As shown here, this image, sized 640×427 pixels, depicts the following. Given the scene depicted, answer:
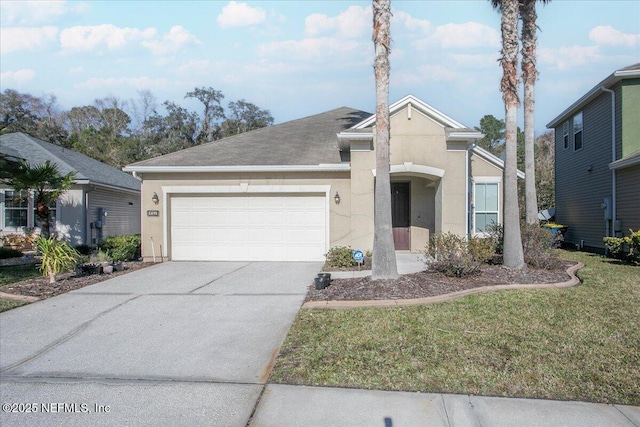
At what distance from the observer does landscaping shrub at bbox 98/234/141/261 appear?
40.1 feet

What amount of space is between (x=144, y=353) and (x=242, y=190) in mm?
7917

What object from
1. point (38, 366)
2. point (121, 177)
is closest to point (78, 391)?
point (38, 366)

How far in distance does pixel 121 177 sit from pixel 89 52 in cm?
555

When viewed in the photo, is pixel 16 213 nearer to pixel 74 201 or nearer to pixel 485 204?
pixel 74 201

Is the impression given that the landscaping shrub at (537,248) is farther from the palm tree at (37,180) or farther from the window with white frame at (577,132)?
the palm tree at (37,180)

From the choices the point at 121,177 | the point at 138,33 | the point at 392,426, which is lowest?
the point at 392,426

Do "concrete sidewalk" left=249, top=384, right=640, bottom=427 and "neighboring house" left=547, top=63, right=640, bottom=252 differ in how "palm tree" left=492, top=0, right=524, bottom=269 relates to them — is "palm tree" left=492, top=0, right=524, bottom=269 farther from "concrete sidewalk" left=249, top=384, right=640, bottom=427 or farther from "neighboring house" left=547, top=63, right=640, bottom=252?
"concrete sidewalk" left=249, top=384, right=640, bottom=427

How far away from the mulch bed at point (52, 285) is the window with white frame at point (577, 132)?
17470 mm

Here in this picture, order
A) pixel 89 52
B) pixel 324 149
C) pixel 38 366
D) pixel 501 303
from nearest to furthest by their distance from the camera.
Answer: pixel 38 366, pixel 501 303, pixel 324 149, pixel 89 52

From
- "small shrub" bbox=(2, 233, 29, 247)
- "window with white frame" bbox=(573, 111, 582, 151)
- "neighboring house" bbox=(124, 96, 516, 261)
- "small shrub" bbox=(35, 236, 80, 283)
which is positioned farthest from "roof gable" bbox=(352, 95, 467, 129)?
"small shrub" bbox=(2, 233, 29, 247)

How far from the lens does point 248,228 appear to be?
12648 millimetres

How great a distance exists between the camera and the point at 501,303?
21.5 ft

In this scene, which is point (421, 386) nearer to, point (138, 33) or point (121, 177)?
point (138, 33)

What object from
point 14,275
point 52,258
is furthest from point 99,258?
point 52,258
